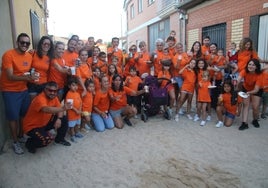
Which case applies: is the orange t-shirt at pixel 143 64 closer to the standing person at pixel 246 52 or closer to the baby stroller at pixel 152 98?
the baby stroller at pixel 152 98

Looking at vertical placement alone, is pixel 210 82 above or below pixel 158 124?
above

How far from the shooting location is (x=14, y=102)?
4043 millimetres

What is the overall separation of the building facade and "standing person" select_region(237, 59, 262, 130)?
252 cm

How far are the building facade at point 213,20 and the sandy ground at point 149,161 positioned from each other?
3736 mm

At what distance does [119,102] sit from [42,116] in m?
1.82

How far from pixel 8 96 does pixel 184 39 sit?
971cm

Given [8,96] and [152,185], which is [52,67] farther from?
[152,185]

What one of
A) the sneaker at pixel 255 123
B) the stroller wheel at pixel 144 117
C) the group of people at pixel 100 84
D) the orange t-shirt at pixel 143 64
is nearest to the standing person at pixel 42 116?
the group of people at pixel 100 84

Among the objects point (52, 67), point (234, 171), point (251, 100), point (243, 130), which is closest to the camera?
point (234, 171)

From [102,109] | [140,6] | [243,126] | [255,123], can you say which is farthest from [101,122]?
[140,6]

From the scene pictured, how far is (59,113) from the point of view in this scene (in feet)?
13.7

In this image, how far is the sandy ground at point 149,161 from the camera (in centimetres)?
321

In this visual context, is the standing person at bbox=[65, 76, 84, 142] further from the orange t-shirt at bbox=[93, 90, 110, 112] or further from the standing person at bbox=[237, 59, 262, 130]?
the standing person at bbox=[237, 59, 262, 130]

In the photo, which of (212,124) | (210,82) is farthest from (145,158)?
(210,82)
